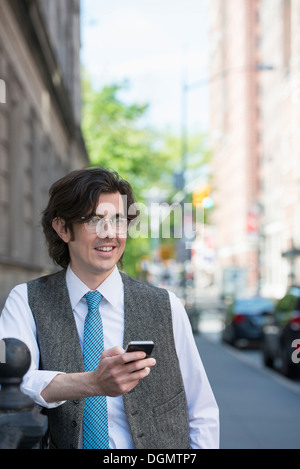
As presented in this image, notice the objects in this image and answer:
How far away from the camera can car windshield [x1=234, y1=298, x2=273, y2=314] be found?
2416cm

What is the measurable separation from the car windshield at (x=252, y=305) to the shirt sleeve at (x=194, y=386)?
2121cm

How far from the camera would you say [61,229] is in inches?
118

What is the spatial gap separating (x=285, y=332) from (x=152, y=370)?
13176mm

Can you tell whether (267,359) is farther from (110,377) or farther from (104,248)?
(110,377)

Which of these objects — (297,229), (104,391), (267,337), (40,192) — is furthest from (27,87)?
(297,229)

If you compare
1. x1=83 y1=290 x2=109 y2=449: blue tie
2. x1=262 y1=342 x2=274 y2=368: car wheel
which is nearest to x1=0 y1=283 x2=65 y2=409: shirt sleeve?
x1=83 y1=290 x2=109 y2=449: blue tie

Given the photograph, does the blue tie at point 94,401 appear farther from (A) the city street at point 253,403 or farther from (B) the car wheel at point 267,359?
(B) the car wheel at point 267,359

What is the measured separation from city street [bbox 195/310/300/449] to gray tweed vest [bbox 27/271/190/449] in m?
5.68

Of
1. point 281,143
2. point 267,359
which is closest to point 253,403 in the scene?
point 267,359

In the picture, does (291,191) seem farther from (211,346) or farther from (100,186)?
(100,186)

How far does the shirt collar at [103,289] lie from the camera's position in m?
2.89

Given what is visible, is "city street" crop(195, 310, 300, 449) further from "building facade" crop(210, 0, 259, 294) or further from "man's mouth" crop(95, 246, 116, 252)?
"building facade" crop(210, 0, 259, 294)
